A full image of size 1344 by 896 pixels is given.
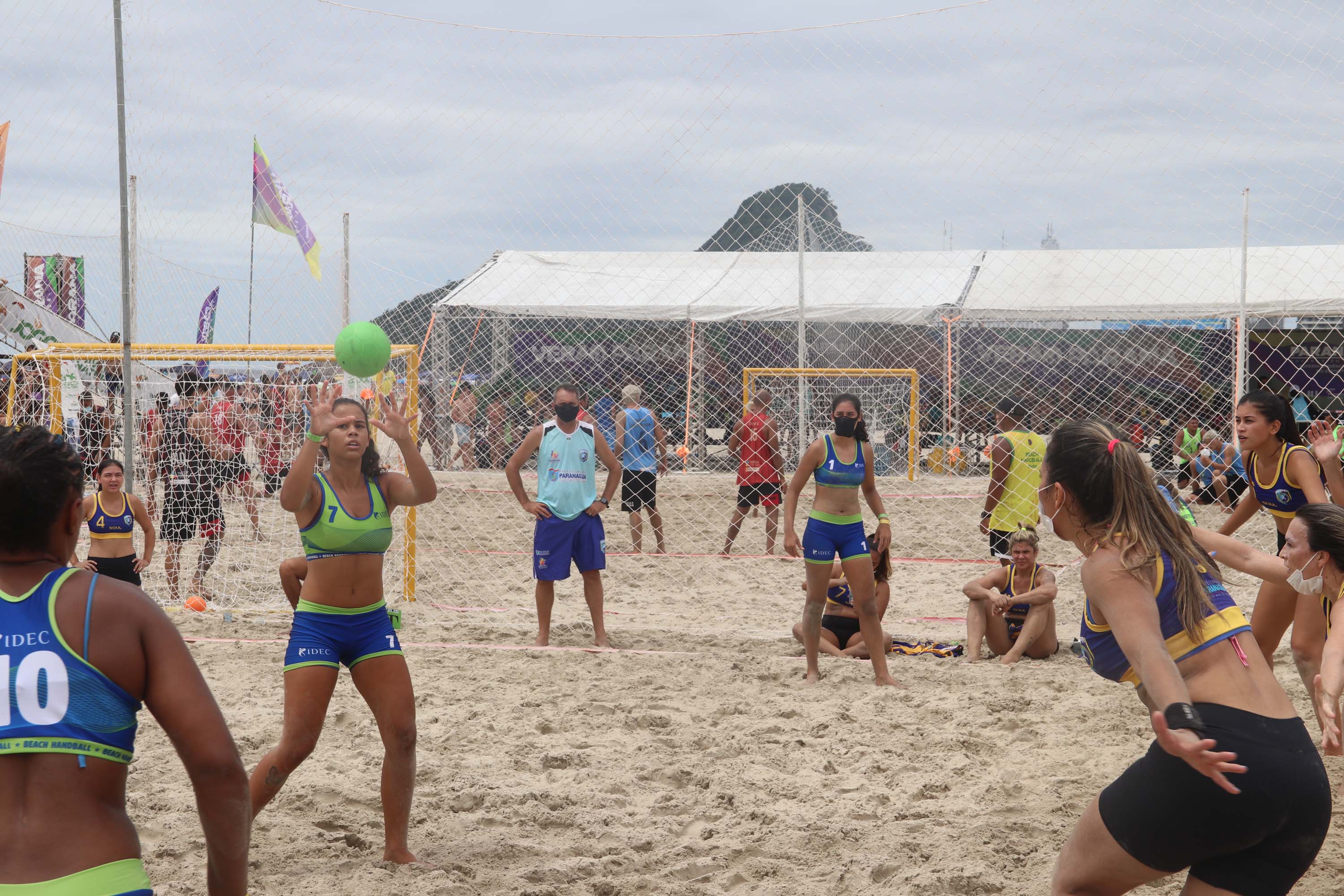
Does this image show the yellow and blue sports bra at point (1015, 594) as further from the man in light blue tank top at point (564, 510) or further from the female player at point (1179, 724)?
the female player at point (1179, 724)

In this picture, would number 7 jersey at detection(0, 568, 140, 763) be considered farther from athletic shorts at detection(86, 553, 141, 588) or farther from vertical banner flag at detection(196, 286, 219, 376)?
vertical banner flag at detection(196, 286, 219, 376)

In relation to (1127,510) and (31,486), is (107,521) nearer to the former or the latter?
(31,486)

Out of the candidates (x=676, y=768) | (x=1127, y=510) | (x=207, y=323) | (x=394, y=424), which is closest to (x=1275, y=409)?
(x=676, y=768)

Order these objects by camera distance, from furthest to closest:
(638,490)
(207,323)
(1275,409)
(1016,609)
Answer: (638,490) < (207,323) < (1016,609) < (1275,409)

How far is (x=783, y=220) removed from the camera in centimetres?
→ 827

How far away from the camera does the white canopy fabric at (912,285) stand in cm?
1065

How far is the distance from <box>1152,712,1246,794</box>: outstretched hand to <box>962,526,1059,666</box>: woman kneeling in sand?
3.98m

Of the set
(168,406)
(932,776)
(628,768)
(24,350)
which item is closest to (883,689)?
(932,776)

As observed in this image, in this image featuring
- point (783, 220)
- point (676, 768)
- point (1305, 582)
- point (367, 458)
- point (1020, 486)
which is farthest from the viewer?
point (783, 220)

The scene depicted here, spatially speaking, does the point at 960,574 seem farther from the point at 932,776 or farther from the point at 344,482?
the point at 344,482

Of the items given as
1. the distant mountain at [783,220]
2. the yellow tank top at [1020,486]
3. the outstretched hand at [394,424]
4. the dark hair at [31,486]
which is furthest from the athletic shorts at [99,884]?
the yellow tank top at [1020,486]

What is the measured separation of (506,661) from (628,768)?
1782mm

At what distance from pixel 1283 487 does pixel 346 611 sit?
381 cm

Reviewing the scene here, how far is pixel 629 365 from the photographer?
43.5 feet
